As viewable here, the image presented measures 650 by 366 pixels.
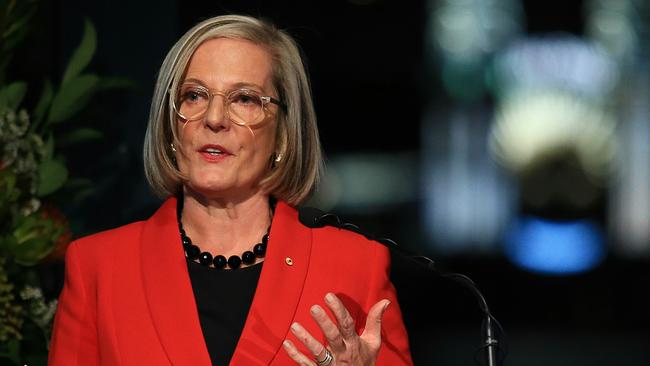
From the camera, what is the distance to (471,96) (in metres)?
6.52

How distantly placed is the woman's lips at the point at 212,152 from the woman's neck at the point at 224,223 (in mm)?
115

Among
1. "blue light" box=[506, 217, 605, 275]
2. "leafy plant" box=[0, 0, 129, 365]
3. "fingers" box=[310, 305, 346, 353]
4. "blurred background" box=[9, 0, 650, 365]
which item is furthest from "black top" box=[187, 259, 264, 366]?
"blue light" box=[506, 217, 605, 275]

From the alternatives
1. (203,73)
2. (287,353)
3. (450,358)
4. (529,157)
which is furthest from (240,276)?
(529,157)

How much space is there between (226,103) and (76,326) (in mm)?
497

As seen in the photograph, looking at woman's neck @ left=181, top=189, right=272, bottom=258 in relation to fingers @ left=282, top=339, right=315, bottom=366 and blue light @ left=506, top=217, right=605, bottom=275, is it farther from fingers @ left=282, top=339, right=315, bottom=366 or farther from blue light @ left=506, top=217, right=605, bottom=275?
blue light @ left=506, top=217, right=605, bottom=275

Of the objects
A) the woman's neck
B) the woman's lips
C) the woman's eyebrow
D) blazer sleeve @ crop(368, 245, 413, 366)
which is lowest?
blazer sleeve @ crop(368, 245, 413, 366)

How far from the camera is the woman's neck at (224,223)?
2545 millimetres

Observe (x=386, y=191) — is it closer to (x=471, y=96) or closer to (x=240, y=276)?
(x=471, y=96)

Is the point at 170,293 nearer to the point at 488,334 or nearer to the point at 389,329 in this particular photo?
the point at 389,329

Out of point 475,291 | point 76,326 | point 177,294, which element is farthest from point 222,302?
point 475,291

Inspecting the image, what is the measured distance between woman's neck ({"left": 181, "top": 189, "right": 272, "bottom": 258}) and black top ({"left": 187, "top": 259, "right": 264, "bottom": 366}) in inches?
1.7

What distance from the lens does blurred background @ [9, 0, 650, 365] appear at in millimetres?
6414

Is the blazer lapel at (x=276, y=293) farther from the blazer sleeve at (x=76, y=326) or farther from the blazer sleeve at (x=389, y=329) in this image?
the blazer sleeve at (x=76, y=326)

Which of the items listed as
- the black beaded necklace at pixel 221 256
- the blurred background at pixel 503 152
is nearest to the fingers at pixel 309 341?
the black beaded necklace at pixel 221 256
